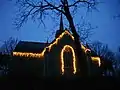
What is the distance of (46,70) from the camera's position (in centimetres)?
3953

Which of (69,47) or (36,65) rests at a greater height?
(69,47)

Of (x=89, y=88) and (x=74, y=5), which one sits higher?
(x=74, y=5)

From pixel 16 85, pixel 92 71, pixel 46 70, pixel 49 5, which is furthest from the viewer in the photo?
pixel 92 71

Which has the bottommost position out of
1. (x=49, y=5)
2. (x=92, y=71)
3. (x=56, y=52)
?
(x=92, y=71)

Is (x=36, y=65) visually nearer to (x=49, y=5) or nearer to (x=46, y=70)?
(x=46, y=70)

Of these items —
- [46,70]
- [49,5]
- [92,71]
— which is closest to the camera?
[49,5]

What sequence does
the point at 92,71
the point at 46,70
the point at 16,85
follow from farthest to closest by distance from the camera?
the point at 92,71
the point at 46,70
the point at 16,85

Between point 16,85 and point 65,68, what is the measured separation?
82.7ft

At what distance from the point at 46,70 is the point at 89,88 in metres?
24.3

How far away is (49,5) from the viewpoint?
22.0 m

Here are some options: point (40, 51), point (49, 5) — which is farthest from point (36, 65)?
point (49, 5)

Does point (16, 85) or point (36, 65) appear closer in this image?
point (16, 85)

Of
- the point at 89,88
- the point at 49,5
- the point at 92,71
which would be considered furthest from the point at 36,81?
the point at 92,71

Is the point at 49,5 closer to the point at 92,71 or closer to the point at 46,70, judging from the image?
the point at 46,70
